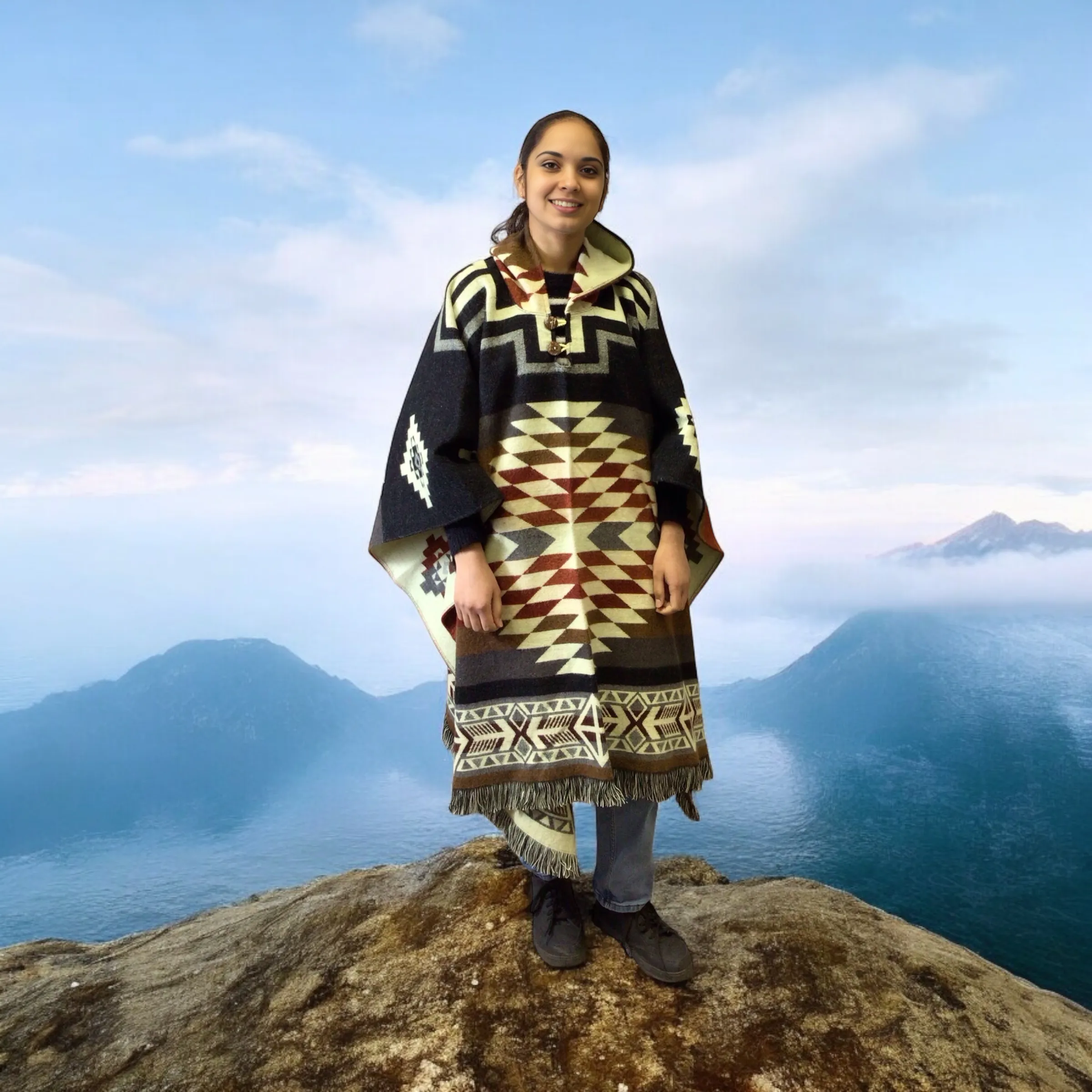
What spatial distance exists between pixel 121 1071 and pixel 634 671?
6.06 feet

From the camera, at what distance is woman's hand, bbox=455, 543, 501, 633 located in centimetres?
228

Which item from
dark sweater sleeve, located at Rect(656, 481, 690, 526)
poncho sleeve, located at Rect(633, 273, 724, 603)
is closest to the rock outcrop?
poncho sleeve, located at Rect(633, 273, 724, 603)

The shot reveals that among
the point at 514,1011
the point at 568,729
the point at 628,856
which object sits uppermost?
the point at 568,729

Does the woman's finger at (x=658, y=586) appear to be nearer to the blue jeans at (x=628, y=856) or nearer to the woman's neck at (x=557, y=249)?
the blue jeans at (x=628, y=856)

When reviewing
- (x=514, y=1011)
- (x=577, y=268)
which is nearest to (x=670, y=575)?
(x=577, y=268)

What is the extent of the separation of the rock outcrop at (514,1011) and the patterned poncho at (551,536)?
41cm

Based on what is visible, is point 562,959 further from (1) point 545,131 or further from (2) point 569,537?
(1) point 545,131

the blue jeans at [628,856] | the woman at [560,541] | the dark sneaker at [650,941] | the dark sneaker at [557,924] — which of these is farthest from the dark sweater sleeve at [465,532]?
the dark sneaker at [650,941]

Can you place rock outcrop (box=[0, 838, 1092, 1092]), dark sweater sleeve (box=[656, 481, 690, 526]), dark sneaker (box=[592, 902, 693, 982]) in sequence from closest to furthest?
1. rock outcrop (box=[0, 838, 1092, 1092])
2. dark sneaker (box=[592, 902, 693, 982])
3. dark sweater sleeve (box=[656, 481, 690, 526])

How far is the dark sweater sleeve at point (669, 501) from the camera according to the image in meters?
2.49

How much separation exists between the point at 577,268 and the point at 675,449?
0.63m

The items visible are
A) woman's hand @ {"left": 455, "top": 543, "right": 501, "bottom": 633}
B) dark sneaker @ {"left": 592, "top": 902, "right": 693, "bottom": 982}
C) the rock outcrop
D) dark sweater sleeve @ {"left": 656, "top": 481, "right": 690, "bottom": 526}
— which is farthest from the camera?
dark sweater sleeve @ {"left": 656, "top": 481, "right": 690, "bottom": 526}

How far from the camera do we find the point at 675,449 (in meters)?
2.48

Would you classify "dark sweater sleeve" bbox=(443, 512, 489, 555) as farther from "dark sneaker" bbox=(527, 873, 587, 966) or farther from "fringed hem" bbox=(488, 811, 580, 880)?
"dark sneaker" bbox=(527, 873, 587, 966)
